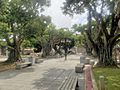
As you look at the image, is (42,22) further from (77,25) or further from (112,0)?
(77,25)

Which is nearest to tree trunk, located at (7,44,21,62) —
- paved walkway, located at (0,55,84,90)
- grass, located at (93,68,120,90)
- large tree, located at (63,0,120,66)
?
large tree, located at (63,0,120,66)

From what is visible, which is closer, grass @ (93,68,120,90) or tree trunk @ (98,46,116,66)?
grass @ (93,68,120,90)

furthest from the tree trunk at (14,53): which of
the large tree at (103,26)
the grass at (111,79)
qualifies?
the grass at (111,79)

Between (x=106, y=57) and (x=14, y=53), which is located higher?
(x=14, y=53)

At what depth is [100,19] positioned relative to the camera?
27.2m

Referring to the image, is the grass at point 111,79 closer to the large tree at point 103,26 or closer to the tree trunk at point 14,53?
the large tree at point 103,26

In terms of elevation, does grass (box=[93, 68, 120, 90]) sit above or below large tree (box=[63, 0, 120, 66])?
below

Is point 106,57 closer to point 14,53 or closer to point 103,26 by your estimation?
point 103,26

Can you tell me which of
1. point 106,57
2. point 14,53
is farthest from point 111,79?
point 14,53

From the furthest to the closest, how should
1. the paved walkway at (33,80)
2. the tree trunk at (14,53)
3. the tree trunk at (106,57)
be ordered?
the tree trunk at (14,53), the tree trunk at (106,57), the paved walkway at (33,80)

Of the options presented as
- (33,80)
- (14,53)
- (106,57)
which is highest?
(14,53)

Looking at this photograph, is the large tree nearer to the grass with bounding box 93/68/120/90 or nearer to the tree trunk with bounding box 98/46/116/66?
the tree trunk with bounding box 98/46/116/66

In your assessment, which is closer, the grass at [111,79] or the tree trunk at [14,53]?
the grass at [111,79]

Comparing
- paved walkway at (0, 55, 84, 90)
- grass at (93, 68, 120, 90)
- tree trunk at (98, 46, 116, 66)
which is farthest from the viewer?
tree trunk at (98, 46, 116, 66)
